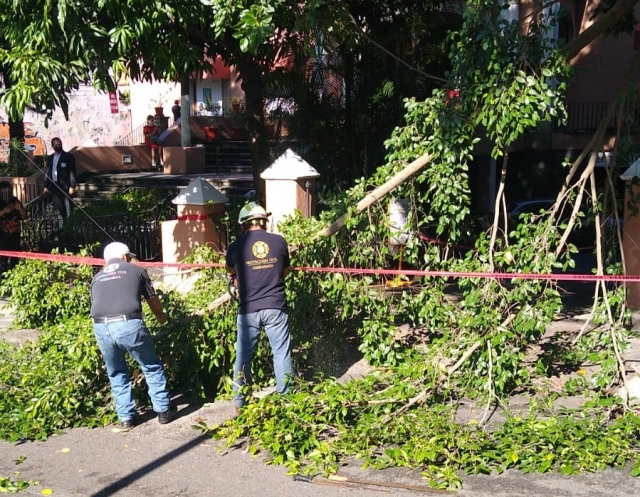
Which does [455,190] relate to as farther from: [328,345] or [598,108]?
[598,108]

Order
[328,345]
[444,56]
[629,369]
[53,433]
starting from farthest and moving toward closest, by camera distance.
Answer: [444,56]
[328,345]
[629,369]
[53,433]

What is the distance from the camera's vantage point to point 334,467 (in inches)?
227

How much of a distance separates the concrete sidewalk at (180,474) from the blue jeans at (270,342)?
1.53ft

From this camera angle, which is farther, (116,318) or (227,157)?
(227,157)

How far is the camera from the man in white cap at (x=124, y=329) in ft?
21.3

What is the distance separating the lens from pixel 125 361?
22.6 feet

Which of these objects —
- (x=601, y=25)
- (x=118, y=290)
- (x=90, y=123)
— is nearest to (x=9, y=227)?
(x=118, y=290)

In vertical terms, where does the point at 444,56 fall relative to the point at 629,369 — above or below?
above

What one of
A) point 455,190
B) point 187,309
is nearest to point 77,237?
point 187,309

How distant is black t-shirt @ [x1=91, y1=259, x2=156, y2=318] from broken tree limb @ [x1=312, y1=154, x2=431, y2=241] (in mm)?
1834

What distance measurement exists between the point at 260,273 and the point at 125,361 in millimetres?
1386

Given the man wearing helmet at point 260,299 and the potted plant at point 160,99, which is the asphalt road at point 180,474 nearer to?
the man wearing helmet at point 260,299

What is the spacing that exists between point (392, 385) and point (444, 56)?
6545mm

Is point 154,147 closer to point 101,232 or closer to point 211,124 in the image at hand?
point 211,124
